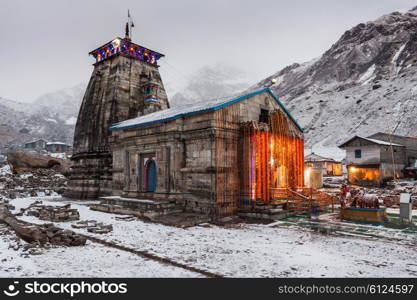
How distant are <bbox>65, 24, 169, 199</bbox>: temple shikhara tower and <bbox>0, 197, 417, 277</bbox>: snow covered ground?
52.0ft

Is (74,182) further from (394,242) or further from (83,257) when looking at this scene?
(394,242)

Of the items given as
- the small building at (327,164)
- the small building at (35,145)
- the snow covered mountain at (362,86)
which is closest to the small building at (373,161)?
the small building at (327,164)

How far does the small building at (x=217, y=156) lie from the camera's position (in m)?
15.8

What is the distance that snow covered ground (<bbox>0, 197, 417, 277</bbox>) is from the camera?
23.6ft

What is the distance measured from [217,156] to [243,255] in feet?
24.6

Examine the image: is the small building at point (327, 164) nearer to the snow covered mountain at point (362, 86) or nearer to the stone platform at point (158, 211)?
the snow covered mountain at point (362, 86)

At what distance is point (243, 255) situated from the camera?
8727mm

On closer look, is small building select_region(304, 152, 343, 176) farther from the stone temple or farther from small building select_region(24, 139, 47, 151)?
small building select_region(24, 139, 47, 151)

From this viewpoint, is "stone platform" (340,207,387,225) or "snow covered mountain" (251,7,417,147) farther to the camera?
"snow covered mountain" (251,7,417,147)

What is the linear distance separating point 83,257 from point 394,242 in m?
10.5

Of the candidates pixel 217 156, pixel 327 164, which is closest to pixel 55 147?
pixel 327 164

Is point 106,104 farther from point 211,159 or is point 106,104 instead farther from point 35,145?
point 35,145

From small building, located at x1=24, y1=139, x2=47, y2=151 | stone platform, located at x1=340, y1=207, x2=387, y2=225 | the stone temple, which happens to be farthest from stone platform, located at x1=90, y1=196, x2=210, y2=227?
small building, located at x1=24, y1=139, x2=47, y2=151

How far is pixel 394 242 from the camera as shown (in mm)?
10250
